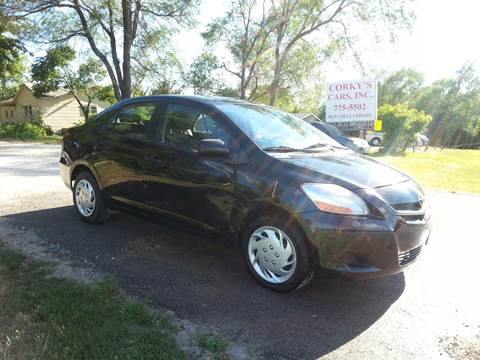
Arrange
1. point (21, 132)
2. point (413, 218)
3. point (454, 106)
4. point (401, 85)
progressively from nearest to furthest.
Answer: point (413, 218) → point (21, 132) → point (454, 106) → point (401, 85)

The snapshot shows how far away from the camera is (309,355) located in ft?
8.18

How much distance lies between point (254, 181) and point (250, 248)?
0.60 meters

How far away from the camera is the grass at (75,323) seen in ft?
7.66

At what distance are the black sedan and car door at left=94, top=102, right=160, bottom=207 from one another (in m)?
A: 0.01

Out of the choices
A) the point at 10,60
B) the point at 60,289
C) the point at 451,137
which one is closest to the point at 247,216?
the point at 60,289

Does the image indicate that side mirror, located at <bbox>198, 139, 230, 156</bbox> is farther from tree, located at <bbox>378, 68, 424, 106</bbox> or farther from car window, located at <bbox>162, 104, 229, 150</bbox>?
tree, located at <bbox>378, 68, 424, 106</bbox>

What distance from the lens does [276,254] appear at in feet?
10.6

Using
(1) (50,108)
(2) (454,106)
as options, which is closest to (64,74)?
(1) (50,108)

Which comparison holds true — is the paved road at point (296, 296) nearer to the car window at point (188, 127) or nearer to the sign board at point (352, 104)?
the car window at point (188, 127)

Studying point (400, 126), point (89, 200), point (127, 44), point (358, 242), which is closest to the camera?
point (358, 242)

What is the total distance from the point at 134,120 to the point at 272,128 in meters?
1.65

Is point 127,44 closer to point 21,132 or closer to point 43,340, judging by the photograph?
point 21,132

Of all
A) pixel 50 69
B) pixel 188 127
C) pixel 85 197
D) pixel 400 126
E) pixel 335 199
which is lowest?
pixel 85 197

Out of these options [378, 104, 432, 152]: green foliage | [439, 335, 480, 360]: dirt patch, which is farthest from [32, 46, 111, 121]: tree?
[439, 335, 480, 360]: dirt patch
